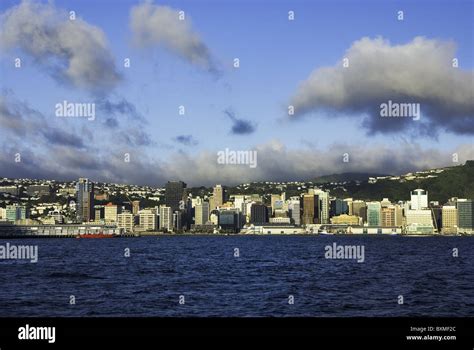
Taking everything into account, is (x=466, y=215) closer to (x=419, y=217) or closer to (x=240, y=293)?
(x=419, y=217)

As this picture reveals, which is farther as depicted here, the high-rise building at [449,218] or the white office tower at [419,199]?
the white office tower at [419,199]

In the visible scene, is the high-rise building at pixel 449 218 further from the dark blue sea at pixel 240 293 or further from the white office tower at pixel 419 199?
the dark blue sea at pixel 240 293

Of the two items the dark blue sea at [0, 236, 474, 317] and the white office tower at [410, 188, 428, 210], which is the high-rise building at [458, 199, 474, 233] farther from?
the dark blue sea at [0, 236, 474, 317]

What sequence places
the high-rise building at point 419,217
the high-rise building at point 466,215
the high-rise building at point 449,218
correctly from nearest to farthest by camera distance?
the high-rise building at point 466,215 < the high-rise building at point 449,218 < the high-rise building at point 419,217

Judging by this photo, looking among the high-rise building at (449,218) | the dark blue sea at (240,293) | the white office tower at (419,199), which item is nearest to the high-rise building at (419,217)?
the white office tower at (419,199)

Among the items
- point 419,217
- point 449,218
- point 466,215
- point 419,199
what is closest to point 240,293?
point 466,215

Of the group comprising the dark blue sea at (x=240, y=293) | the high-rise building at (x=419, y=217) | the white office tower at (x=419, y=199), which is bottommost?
the dark blue sea at (x=240, y=293)
